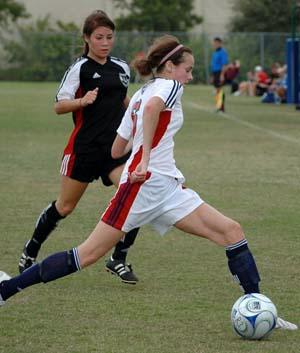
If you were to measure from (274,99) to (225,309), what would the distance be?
29.4 meters

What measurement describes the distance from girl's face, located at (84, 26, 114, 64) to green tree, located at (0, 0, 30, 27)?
5047 cm

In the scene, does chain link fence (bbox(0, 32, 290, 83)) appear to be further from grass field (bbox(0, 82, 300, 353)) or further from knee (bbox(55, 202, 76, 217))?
knee (bbox(55, 202, 76, 217))

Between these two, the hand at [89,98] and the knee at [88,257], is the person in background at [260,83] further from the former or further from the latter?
the knee at [88,257]

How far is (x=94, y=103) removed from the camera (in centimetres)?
827

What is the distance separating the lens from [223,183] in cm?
1406

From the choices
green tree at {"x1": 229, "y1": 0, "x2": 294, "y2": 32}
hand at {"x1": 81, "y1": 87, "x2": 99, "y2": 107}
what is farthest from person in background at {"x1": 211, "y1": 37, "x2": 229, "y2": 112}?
green tree at {"x1": 229, "y1": 0, "x2": 294, "y2": 32}

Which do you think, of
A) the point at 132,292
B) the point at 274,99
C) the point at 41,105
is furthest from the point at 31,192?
the point at 274,99

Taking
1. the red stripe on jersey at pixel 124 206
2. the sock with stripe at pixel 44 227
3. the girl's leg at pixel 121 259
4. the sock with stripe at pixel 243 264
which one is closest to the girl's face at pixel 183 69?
the red stripe on jersey at pixel 124 206

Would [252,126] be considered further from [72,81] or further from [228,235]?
[228,235]

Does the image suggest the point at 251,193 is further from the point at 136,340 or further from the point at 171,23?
the point at 171,23

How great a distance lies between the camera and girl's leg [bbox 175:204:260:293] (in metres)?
6.66

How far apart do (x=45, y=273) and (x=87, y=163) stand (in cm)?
178

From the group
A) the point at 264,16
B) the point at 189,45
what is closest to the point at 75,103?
the point at 189,45

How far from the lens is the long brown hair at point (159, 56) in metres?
6.61
